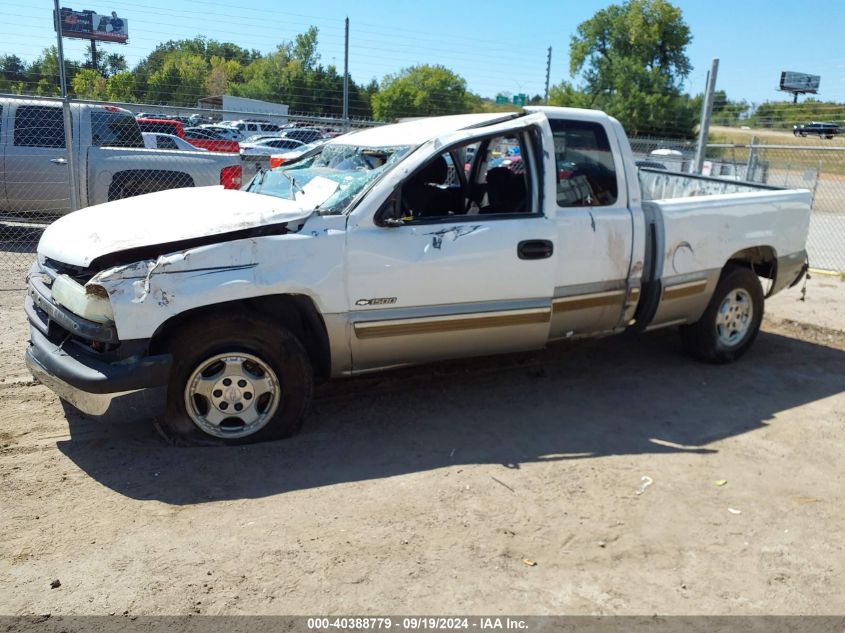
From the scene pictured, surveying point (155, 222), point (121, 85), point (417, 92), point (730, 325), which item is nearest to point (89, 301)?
point (155, 222)

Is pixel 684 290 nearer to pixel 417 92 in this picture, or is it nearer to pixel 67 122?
pixel 67 122

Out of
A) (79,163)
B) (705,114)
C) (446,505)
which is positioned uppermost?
(705,114)

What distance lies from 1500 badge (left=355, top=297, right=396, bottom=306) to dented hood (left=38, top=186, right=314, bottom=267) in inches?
23.5

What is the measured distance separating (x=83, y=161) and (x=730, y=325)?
787cm

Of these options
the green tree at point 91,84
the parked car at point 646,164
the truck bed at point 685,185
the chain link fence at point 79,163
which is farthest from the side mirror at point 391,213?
the green tree at point 91,84

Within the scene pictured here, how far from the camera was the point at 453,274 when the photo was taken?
15.2ft

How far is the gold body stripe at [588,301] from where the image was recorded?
5105mm

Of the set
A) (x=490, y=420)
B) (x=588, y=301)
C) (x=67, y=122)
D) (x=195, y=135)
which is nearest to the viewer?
(x=490, y=420)

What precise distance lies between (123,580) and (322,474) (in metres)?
1.23

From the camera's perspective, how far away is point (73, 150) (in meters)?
9.35

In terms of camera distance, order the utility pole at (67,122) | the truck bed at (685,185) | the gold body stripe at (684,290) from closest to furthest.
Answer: the gold body stripe at (684,290) → the truck bed at (685,185) → the utility pole at (67,122)

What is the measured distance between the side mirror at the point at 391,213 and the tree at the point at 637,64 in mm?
52158

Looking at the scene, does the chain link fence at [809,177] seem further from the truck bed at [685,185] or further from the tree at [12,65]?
the tree at [12,65]

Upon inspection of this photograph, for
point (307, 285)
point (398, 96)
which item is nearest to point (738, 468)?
point (307, 285)
